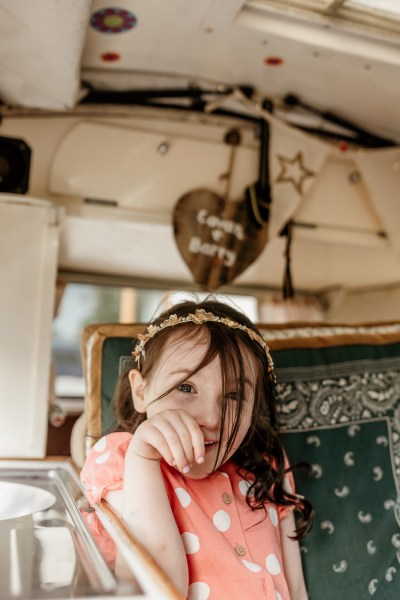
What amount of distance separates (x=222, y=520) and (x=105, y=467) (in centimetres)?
25

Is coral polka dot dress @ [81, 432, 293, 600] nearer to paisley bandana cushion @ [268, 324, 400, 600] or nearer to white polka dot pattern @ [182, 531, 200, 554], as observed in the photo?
white polka dot pattern @ [182, 531, 200, 554]

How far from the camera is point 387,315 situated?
121 inches

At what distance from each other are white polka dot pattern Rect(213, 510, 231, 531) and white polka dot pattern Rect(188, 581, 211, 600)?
0.38 ft

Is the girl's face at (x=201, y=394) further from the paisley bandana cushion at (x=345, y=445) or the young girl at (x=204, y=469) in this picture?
the paisley bandana cushion at (x=345, y=445)

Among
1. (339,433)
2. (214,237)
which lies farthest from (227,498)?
(214,237)

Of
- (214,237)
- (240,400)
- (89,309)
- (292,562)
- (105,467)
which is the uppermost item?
(214,237)

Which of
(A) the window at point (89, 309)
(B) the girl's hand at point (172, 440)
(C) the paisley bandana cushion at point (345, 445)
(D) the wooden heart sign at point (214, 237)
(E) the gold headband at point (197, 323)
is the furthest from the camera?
(A) the window at point (89, 309)

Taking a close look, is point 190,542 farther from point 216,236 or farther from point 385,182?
point 385,182

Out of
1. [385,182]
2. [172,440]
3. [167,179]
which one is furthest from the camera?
[385,182]

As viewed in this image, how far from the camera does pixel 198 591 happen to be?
1.02 m

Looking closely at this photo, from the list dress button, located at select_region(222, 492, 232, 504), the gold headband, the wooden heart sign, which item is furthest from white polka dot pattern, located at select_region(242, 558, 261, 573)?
the wooden heart sign

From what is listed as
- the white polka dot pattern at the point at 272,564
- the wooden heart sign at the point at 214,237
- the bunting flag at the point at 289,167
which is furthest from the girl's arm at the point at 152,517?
the bunting flag at the point at 289,167

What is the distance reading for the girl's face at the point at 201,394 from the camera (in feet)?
3.53

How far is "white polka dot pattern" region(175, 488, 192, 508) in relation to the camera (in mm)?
Result: 1101
